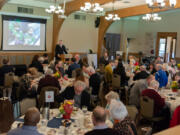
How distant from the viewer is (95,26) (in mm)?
14086

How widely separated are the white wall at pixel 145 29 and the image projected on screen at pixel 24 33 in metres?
5.37

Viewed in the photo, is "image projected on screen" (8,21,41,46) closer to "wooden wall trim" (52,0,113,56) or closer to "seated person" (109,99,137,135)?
"wooden wall trim" (52,0,113,56)

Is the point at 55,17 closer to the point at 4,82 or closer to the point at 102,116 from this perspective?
the point at 4,82

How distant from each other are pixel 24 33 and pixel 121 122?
999cm

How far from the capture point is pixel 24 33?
11594mm

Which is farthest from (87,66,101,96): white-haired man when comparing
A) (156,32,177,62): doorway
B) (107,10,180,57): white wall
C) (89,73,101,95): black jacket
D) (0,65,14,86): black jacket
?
(156,32,177,62): doorway

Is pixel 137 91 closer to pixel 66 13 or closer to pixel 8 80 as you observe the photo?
pixel 8 80

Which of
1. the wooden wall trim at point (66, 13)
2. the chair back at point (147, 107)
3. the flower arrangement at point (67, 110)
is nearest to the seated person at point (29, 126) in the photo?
the flower arrangement at point (67, 110)

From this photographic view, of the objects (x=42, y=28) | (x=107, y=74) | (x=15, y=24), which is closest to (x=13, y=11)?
(x=15, y=24)

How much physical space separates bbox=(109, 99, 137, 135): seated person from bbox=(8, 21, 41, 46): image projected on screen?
9535mm

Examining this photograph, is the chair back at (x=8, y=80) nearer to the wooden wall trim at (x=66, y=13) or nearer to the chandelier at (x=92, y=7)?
the chandelier at (x=92, y=7)

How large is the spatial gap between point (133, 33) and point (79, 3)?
7.01 m

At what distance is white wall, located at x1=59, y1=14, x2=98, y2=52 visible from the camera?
43.0 ft

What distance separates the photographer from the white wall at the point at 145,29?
13.8m
